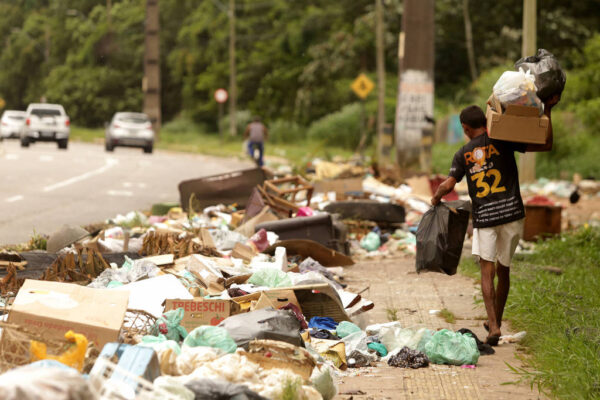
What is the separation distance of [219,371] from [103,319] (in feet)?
3.01

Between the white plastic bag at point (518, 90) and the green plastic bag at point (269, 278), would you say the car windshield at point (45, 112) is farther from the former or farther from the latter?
the white plastic bag at point (518, 90)

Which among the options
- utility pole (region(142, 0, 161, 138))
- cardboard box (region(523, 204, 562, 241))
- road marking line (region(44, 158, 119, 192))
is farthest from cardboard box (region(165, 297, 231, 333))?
utility pole (region(142, 0, 161, 138))

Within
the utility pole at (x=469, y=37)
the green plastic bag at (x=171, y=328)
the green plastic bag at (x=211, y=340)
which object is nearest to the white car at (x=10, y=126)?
the utility pole at (x=469, y=37)

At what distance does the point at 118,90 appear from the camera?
68.6 m

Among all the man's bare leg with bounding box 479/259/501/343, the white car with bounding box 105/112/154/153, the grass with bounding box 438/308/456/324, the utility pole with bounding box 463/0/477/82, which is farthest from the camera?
the utility pole with bounding box 463/0/477/82

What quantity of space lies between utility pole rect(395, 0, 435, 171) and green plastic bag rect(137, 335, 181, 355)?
1529cm

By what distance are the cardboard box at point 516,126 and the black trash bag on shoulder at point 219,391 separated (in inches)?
118

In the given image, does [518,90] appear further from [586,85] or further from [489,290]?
[586,85]

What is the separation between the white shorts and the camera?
22.3 ft

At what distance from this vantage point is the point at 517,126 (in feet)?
21.9

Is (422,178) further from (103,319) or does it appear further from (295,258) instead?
(103,319)

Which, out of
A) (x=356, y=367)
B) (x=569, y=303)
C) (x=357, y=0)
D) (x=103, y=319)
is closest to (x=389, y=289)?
(x=569, y=303)

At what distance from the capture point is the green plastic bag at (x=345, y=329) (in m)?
6.57

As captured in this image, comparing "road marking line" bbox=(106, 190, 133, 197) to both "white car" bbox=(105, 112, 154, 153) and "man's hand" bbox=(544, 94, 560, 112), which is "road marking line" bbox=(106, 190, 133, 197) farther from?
"white car" bbox=(105, 112, 154, 153)
